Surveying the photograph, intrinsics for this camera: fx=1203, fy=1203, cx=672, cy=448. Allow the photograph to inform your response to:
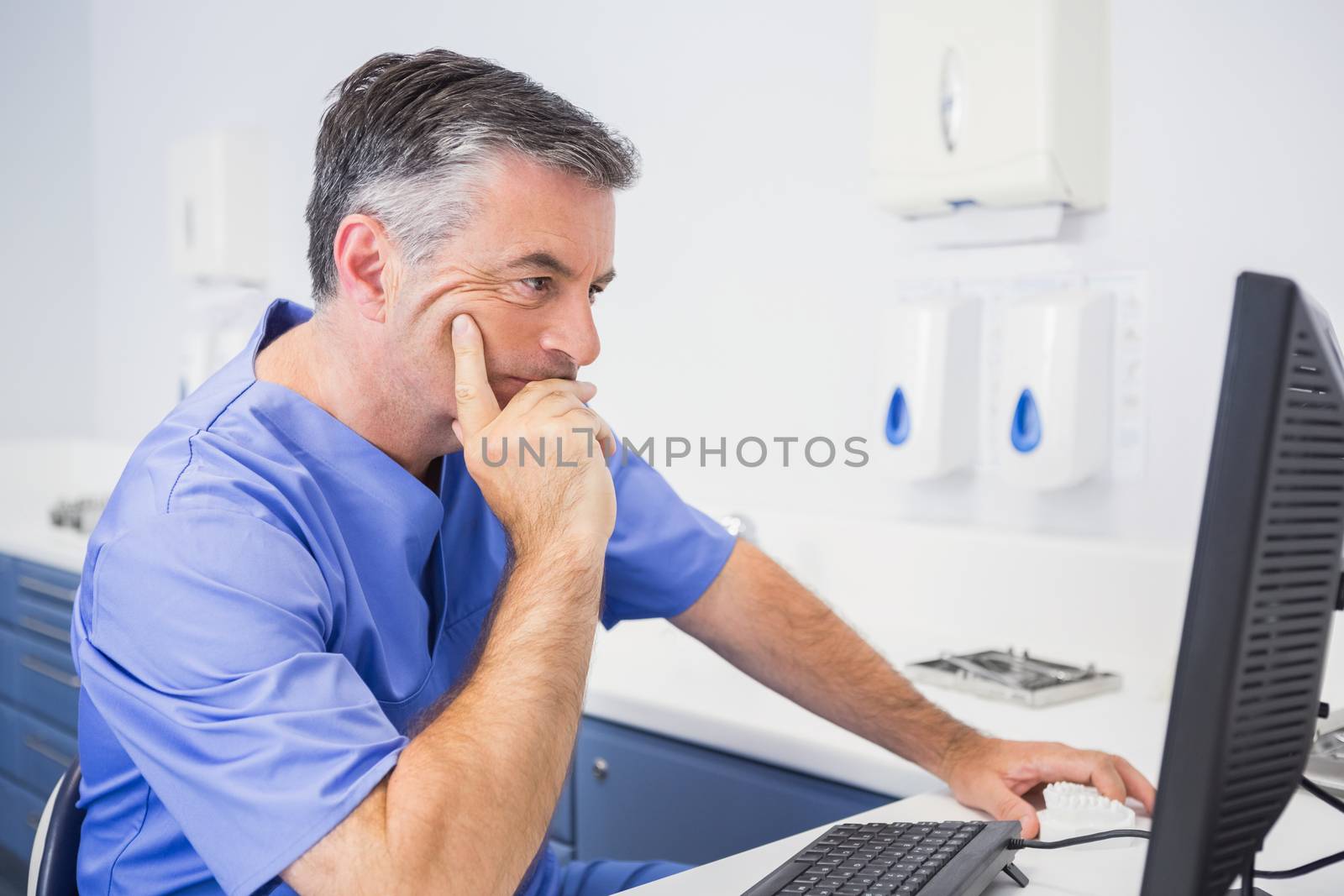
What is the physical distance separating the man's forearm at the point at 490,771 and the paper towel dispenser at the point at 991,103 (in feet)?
3.38

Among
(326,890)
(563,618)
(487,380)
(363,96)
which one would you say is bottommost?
(326,890)

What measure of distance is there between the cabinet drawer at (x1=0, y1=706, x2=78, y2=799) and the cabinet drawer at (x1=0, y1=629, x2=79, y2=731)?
0.03m

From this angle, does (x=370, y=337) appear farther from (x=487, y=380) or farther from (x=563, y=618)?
(x=563, y=618)


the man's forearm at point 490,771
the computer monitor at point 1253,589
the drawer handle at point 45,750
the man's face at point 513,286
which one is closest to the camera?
the computer monitor at point 1253,589

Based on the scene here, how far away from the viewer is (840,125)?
6.92 ft

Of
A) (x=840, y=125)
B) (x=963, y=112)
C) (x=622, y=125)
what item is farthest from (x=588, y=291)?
(x=622, y=125)

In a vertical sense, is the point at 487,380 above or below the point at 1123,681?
above

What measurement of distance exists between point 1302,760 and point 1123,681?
3.56ft

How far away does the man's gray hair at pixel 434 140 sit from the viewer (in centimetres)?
108

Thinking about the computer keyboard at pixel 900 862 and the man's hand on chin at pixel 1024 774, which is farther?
the man's hand on chin at pixel 1024 774

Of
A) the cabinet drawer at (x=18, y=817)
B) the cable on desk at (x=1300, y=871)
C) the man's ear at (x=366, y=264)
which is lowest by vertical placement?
the cabinet drawer at (x=18, y=817)

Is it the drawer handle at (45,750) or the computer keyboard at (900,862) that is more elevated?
the computer keyboard at (900,862)

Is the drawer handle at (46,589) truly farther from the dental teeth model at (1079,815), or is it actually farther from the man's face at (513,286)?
the dental teeth model at (1079,815)

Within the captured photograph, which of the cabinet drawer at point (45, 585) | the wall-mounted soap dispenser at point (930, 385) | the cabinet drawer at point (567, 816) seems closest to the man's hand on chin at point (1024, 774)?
the cabinet drawer at point (567, 816)
